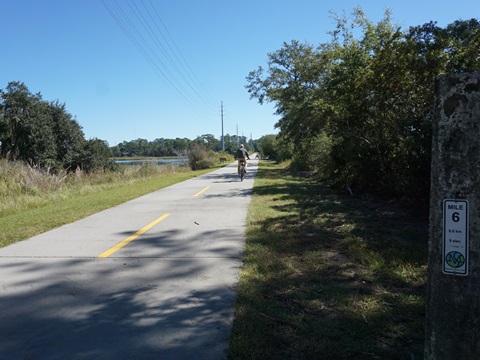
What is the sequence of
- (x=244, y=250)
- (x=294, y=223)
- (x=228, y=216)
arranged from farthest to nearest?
(x=228, y=216), (x=294, y=223), (x=244, y=250)

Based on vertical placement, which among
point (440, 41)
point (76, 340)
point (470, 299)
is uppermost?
point (440, 41)

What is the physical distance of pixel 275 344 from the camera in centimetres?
338

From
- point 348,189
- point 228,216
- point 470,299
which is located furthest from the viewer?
point 348,189

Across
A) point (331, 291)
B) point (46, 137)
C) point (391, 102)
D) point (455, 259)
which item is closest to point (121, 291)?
point (331, 291)

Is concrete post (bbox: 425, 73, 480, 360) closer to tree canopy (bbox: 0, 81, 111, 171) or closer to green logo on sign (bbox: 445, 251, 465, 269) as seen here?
green logo on sign (bbox: 445, 251, 465, 269)

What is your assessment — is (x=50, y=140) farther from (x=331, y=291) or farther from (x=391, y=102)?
(x=331, y=291)

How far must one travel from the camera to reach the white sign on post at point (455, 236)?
6.52ft

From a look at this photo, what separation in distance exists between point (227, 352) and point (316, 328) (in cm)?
93

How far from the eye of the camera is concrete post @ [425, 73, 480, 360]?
1982 millimetres

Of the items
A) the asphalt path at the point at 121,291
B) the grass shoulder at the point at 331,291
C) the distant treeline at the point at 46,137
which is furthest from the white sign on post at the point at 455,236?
the distant treeline at the point at 46,137

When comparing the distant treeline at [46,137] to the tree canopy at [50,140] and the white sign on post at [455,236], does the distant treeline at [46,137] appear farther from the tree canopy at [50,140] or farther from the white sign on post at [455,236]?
the white sign on post at [455,236]

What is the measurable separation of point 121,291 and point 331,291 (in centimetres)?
257

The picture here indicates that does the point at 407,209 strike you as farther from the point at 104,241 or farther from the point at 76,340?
the point at 76,340

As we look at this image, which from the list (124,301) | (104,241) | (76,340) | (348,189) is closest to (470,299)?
(76,340)
